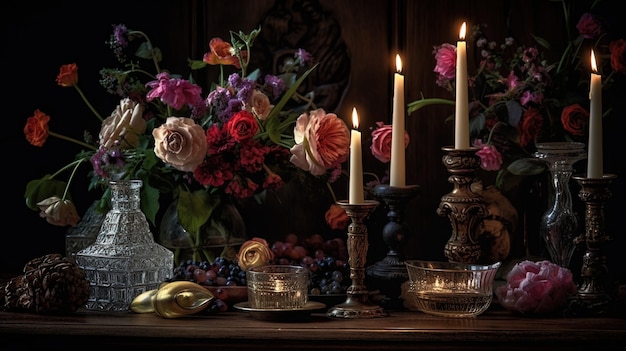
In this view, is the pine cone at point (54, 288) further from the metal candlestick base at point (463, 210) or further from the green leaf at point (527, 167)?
the green leaf at point (527, 167)

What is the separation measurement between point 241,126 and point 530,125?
1.74ft

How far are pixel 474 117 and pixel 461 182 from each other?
29 centimetres

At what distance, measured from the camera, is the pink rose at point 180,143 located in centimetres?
164

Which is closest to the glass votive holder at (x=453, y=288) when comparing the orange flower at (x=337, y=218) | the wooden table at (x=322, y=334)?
the wooden table at (x=322, y=334)

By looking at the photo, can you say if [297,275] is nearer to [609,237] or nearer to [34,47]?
[609,237]

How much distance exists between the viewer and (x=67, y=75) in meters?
1.83

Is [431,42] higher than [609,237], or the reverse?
[431,42]

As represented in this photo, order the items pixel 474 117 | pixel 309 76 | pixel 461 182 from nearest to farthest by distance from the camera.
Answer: pixel 461 182 → pixel 474 117 → pixel 309 76

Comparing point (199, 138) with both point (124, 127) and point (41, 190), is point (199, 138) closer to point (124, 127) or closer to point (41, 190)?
point (124, 127)

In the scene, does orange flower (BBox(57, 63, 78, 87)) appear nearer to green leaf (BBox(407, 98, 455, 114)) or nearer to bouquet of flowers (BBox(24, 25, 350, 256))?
bouquet of flowers (BBox(24, 25, 350, 256))

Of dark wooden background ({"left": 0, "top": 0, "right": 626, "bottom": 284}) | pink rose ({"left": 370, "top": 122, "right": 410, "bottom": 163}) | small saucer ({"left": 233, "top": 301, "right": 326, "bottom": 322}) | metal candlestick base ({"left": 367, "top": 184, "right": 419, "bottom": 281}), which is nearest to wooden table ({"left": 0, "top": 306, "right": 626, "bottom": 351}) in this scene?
small saucer ({"left": 233, "top": 301, "right": 326, "bottom": 322})

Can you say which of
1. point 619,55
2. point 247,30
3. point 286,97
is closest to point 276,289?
point 286,97

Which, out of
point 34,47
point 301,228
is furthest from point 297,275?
point 34,47

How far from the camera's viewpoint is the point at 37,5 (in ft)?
6.55
